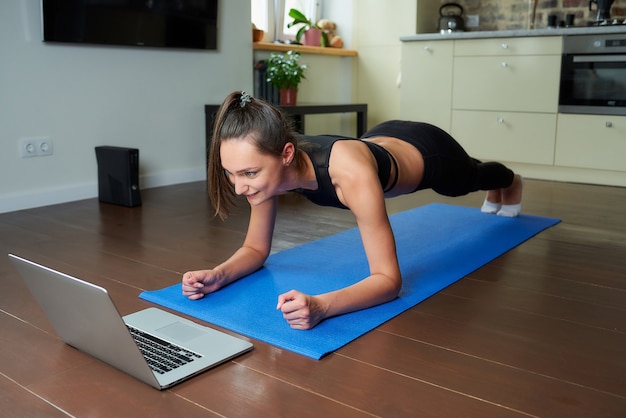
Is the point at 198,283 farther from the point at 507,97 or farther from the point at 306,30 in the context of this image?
the point at 306,30

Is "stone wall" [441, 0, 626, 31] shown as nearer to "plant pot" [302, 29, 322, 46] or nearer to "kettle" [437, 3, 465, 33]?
"kettle" [437, 3, 465, 33]

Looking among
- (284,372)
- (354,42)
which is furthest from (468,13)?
(284,372)

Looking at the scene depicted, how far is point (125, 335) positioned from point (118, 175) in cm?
222

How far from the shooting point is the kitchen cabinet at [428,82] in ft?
15.0

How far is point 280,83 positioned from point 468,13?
1.78 m

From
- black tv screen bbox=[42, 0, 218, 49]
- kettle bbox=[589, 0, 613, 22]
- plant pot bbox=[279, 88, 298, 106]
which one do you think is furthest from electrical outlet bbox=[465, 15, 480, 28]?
black tv screen bbox=[42, 0, 218, 49]

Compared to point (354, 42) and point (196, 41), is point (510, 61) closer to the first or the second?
point (354, 42)

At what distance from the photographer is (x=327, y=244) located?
8.10 feet

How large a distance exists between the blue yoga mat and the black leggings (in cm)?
25

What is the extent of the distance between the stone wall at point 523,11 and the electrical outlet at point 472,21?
2 centimetres

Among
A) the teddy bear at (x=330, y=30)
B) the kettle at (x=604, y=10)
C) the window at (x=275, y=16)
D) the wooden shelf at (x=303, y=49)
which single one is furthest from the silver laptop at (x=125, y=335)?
the teddy bear at (x=330, y=30)

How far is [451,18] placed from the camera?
16.1ft

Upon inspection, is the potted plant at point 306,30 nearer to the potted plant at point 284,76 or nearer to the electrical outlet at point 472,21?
the potted plant at point 284,76

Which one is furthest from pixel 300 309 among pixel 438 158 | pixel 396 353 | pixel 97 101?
pixel 97 101
